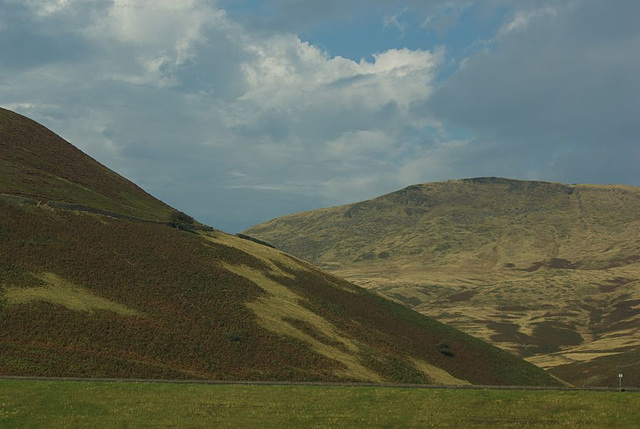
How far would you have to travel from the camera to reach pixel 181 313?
2753 inches

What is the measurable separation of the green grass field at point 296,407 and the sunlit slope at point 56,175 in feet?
218

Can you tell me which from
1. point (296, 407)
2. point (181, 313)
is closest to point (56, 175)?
point (181, 313)

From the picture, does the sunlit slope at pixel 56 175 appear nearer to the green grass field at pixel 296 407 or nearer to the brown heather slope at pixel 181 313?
the brown heather slope at pixel 181 313

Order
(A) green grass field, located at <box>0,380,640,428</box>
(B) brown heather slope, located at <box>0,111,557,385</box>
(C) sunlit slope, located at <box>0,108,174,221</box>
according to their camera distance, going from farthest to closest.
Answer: (C) sunlit slope, located at <box>0,108,174,221</box> → (B) brown heather slope, located at <box>0,111,557,385</box> → (A) green grass field, located at <box>0,380,640,428</box>

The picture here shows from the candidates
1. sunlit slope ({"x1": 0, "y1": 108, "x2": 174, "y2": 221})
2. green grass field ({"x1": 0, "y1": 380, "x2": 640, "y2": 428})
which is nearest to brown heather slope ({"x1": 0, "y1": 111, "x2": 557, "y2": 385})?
sunlit slope ({"x1": 0, "y1": 108, "x2": 174, "y2": 221})

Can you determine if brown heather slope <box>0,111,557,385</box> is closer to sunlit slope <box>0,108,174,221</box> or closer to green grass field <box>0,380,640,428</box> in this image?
sunlit slope <box>0,108,174,221</box>

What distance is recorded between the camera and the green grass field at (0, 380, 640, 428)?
31.8m

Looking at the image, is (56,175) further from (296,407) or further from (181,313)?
(296,407)

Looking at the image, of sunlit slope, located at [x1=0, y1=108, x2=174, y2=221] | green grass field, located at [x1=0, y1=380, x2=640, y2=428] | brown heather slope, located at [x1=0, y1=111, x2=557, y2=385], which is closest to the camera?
green grass field, located at [x1=0, y1=380, x2=640, y2=428]

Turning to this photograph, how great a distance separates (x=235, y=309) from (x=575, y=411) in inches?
1939

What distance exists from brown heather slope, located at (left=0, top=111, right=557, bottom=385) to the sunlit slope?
1024 millimetres

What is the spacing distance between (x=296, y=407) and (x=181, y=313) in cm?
3844

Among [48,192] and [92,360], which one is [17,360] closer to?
[92,360]

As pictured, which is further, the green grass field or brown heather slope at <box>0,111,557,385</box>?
brown heather slope at <box>0,111,557,385</box>
